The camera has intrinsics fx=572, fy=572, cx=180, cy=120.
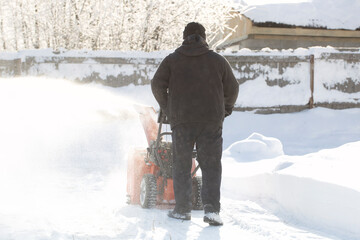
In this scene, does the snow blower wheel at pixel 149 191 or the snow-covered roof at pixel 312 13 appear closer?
the snow blower wheel at pixel 149 191

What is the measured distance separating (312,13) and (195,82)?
2001cm

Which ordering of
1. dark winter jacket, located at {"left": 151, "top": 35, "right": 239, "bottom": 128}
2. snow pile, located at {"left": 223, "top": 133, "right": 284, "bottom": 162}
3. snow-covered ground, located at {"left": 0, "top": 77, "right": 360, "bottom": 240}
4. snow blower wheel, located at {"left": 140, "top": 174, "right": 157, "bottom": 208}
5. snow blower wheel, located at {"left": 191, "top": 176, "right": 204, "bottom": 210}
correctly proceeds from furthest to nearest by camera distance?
snow pile, located at {"left": 223, "top": 133, "right": 284, "bottom": 162} < snow blower wheel, located at {"left": 191, "top": 176, "right": 204, "bottom": 210} < snow blower wheel, located at {"left": 140, "top": 174, "right": 157, "bottom": 208} < dark winter jacket, located at {"left": 151, "top": 35, "right": 239, "bottom": 128} < snow-covered ground, located at {"left": 0, "top": 77, "right": 360, "bottom": 240}

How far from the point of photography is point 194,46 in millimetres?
5160

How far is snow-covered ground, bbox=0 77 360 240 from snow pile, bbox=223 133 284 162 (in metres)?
0.02

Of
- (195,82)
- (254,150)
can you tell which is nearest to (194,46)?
(195,82)

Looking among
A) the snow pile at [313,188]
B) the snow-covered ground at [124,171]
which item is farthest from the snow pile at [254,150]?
the snow pile at [313,188]

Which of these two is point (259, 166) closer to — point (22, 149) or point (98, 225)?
point (98, 225)

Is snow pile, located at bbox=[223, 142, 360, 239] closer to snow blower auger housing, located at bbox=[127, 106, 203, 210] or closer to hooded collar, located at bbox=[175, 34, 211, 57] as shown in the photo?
snow blower auger housing, located at bbox=[127, 106, 203, 210]

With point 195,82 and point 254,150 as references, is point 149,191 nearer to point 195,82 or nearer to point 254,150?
point 195,82

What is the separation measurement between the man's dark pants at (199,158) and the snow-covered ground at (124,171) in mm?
260

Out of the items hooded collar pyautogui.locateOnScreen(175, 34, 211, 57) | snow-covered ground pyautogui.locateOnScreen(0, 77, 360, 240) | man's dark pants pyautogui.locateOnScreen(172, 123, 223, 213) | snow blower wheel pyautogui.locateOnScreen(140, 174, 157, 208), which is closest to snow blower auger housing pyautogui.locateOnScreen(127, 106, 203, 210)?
snow blower wheel pyautogui.locateOnScreen(140, 174, 157, 208)

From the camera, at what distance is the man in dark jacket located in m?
5.10

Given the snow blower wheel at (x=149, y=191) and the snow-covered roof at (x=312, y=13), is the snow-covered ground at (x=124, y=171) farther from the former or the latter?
the snow-covered roof at (x=312, y=13)

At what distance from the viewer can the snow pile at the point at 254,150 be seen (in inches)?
337
